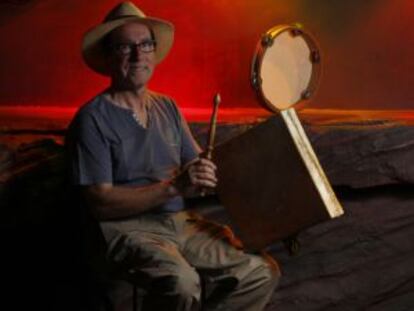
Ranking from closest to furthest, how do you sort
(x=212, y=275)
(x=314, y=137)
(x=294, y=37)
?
(x=212, y=275), (x=314, y=137), (x=294, y=37)

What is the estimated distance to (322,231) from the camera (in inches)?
162

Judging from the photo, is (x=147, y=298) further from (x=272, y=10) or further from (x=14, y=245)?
(x=272, y=10)

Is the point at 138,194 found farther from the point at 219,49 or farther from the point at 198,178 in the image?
the point at 219,49

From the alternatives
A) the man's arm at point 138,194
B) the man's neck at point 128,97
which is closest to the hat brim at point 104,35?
the man's neck at point 128,97

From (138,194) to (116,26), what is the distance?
749mm

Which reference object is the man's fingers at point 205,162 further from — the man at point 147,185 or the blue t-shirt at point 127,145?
the blue t-shirt at point 127,145

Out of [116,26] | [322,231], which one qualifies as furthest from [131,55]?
[322,231]

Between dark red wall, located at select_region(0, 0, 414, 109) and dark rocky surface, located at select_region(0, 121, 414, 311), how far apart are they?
1.46 m

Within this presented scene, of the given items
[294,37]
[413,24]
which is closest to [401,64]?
[413,24]

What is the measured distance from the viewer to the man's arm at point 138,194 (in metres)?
2.85

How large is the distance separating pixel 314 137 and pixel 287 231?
1092 mm

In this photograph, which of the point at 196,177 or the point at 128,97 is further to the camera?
the point at 128,97

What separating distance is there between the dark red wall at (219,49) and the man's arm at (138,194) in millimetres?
2341

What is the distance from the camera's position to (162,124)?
3.15 meters
